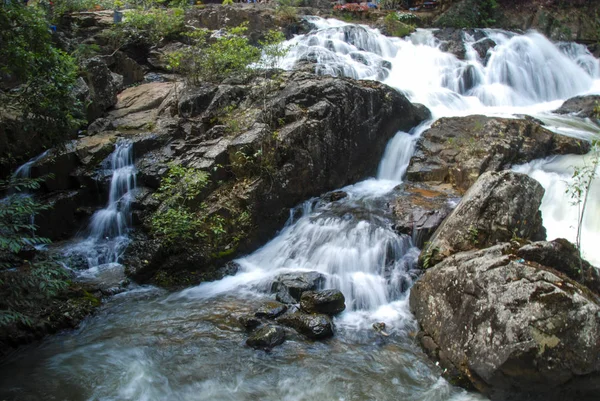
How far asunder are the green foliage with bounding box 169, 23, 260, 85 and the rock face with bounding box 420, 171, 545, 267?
283 inches

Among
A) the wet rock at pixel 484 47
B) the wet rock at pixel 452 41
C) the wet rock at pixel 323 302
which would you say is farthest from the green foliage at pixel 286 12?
the wet rock at pixel 323 302

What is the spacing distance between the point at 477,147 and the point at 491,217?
3.97 metres

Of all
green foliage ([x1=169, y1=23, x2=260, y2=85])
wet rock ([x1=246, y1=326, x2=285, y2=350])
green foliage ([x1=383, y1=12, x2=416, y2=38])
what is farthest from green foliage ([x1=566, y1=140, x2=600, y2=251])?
green foliage ([x1=383, y1=12, x2=416, y2=38])

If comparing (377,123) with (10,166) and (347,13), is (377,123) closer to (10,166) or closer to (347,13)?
(10,166)

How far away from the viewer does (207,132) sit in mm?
9977

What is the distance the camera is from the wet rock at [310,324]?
20.0 feet

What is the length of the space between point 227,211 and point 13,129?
539 cm

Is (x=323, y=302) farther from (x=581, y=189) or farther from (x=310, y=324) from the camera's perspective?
(x=581, y=189)

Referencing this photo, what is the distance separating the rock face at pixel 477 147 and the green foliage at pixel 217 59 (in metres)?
5.33

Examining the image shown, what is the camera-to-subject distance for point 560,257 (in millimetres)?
5656

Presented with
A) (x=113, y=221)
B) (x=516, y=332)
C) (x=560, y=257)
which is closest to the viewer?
(x=516, y=332)

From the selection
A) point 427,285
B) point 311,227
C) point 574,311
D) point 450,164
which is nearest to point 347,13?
point 450,164

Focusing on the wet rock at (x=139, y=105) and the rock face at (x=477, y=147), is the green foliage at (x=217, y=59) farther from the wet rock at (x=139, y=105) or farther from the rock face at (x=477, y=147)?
the rock face at (x=477, y=147)

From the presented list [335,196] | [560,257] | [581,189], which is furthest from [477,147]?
[560,257]
